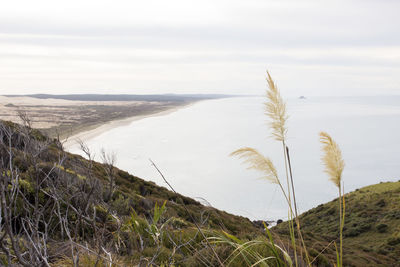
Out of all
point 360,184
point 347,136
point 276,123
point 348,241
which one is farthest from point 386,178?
point 276,123

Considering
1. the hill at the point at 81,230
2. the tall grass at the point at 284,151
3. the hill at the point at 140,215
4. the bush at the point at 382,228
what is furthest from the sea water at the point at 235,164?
the tall grass at the point at 284,151

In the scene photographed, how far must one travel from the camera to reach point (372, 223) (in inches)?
1168

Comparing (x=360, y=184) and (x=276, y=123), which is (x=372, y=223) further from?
(x=276, y=123)

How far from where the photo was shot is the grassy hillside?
22.8 metres

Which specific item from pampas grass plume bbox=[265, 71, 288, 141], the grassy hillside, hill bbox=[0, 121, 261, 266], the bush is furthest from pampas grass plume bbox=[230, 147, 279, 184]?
the bush

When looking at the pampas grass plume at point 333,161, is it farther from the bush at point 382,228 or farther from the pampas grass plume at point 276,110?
the bush at point 382,228

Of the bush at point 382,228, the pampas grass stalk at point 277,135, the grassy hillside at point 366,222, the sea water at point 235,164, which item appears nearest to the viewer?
the pampas grass stalk at point 277,135

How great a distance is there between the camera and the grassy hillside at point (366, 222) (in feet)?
74.8

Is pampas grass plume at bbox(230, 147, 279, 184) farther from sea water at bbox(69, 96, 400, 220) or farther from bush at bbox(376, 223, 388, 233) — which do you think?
bush at bbox(376, 223, 388, 233)

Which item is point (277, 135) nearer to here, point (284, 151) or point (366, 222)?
point (284, 151)

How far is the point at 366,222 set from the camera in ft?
99.2

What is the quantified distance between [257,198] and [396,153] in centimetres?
4989

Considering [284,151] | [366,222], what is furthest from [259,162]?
[366,222]

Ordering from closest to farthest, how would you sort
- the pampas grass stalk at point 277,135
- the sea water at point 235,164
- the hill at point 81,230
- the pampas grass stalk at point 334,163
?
the pampas grass stalk at point 334,163
the pampas grass stalk at point 277,135
the hill at point 81,230
the sea water at point 235,164
